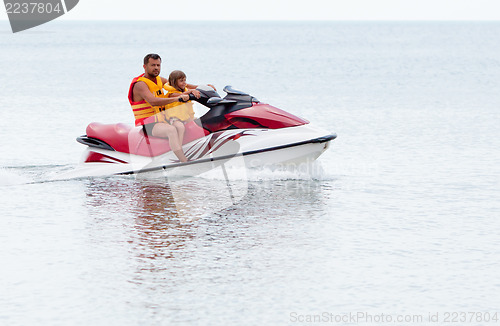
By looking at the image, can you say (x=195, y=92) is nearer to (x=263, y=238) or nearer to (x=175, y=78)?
(x=175, y=78)

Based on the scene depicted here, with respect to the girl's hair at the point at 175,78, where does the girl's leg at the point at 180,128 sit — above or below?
below

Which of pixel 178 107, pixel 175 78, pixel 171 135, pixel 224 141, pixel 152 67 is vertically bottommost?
pixel 224 141

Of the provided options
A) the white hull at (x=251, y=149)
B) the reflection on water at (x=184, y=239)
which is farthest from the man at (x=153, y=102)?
the reflection on water at (x=184, y=239)

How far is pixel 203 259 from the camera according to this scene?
6.36 m

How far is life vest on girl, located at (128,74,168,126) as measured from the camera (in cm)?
933

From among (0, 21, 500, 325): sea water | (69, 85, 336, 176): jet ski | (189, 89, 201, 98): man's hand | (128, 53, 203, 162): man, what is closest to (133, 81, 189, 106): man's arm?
(128, 53, 203, 162): man

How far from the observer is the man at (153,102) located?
911 cm

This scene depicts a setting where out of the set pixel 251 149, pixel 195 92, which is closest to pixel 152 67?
pixel 195 92

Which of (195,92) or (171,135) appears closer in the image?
(195,92)

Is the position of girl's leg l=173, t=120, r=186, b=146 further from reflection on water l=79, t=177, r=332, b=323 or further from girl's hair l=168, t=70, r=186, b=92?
reflection on water l=79, t=177, r=332, b=323

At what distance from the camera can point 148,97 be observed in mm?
9141

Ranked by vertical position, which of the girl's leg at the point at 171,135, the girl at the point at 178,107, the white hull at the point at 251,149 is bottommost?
the white hull at the point at 251,149

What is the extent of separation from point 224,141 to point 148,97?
1.02m

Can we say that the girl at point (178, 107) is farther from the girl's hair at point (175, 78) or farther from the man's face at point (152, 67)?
the man's face at point (152, 67)
